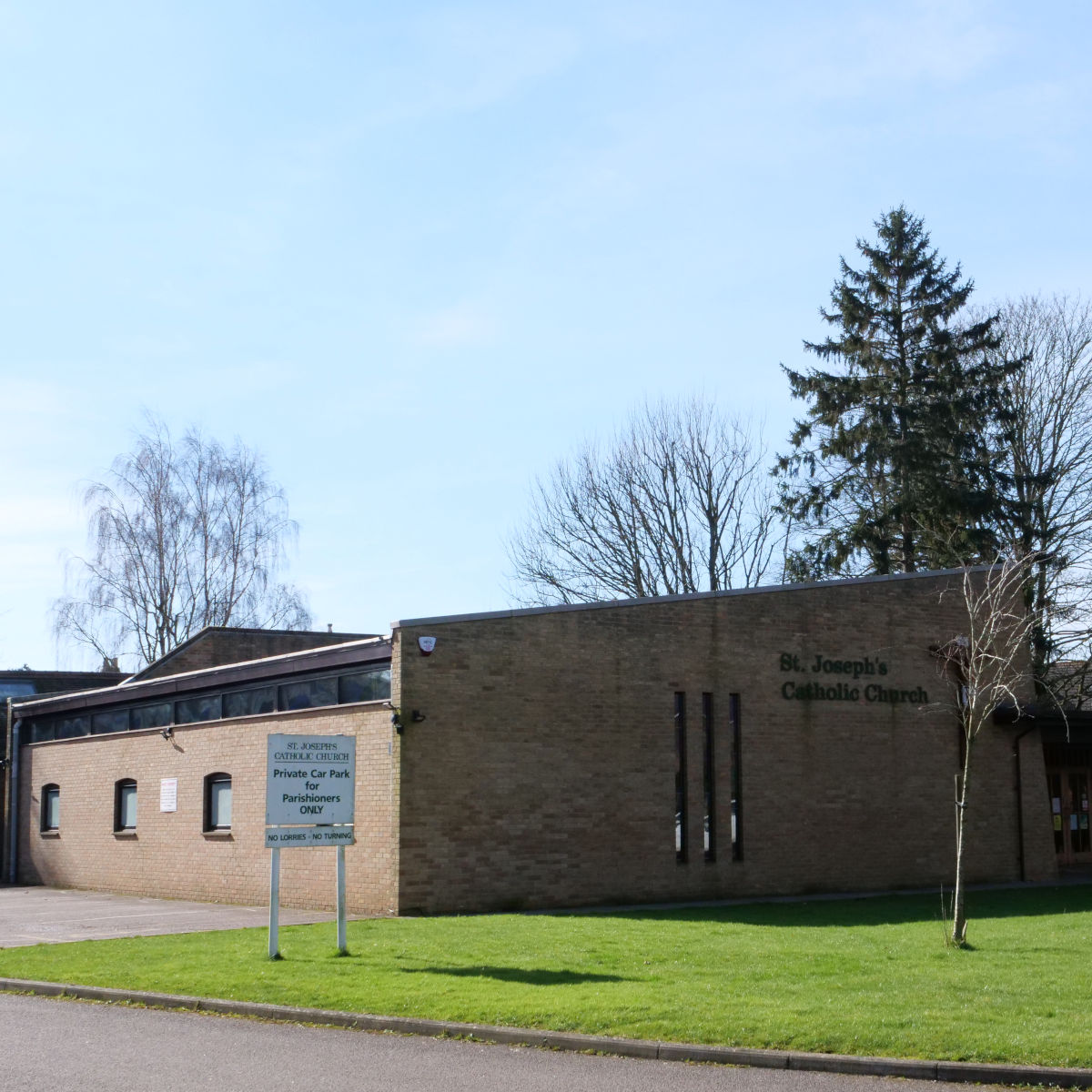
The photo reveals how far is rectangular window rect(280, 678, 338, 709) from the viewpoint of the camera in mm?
21828

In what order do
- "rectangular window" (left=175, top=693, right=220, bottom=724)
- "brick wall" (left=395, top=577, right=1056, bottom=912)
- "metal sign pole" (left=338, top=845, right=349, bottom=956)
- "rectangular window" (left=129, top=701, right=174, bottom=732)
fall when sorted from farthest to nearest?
"rectangular window" (left=129, top=701, right=174, bottom=732), "rectangular window" (left=175, top=693, right=220, bottom=724), "brick wall" (left=395, top=577, right=1056, bottom=912), "metal sign pole" (left=338, top=845, right=349, bottom=956)

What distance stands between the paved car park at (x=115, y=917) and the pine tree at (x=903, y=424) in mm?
21050

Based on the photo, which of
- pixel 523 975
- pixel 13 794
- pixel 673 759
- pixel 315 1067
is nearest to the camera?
pixel 315 1067

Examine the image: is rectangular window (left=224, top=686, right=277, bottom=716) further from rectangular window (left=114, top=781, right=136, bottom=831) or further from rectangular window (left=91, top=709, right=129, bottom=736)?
rectangular window (left=91, top=709, right=129, bottom=736)

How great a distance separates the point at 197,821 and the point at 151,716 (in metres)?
3.36

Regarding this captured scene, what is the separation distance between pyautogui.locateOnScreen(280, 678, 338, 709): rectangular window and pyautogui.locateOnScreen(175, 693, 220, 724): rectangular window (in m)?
2.32

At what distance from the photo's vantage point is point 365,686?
832 inches

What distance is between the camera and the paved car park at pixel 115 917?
17875 millimetres

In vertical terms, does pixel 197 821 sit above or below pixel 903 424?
below

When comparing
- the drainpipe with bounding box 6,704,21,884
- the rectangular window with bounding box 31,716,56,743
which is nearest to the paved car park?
the rectangular window with bounding box 31,716,56,743

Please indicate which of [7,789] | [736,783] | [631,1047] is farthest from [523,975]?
[7,789]

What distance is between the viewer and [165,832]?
82.5 feet

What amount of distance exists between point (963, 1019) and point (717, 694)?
13.4m

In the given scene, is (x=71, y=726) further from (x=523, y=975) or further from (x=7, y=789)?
(x=523, y=975)
